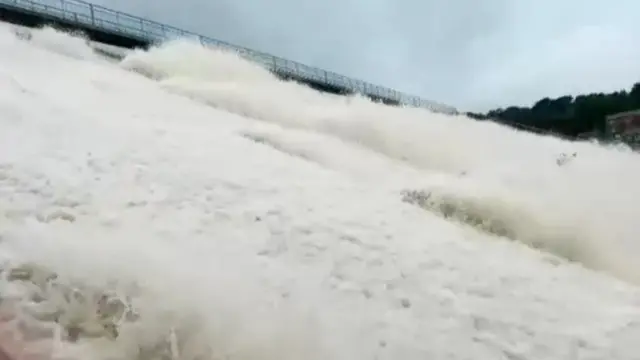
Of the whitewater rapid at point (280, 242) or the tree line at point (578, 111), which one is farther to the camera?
the tree line at point (578, 111)

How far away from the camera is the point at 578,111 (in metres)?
15.3

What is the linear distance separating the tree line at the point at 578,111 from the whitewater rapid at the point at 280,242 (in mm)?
7303

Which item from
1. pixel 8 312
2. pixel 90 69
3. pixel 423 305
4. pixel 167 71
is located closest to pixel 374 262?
pixel 423 305

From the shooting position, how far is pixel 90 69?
6930 millimetres

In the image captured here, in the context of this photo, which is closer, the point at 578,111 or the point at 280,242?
the point at 280,242

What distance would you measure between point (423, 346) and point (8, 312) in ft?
4.34

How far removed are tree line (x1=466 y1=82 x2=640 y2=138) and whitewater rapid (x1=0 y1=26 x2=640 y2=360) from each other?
288 inches

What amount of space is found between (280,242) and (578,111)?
13135mm

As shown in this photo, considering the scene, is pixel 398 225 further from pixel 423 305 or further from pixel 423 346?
pixel 423 346

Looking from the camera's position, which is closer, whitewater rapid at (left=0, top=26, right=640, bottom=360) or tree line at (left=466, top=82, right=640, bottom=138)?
whitewater rapid at (left=0, top=26, right=640, bottom=360)

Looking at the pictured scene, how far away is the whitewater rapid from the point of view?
251 centimetres

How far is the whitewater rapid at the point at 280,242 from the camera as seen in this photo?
8.25ft

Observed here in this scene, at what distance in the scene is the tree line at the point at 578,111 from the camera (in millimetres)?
13242

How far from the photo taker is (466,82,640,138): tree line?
13242 mm
